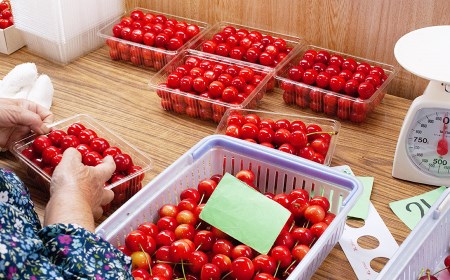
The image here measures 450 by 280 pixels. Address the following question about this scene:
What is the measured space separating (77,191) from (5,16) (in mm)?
1143

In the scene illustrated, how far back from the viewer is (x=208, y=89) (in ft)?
6.16

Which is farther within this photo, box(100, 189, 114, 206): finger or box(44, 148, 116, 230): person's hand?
box(100, 189, 114, 206): finger

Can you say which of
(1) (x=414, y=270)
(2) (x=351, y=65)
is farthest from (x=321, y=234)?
(2) (x=351, y=65)

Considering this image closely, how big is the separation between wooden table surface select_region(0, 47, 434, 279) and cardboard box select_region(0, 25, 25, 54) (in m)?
0.03

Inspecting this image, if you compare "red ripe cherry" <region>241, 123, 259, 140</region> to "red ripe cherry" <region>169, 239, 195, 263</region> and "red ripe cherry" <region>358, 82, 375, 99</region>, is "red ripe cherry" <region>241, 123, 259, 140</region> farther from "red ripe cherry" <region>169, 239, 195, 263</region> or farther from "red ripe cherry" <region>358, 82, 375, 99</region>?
"red ripe cherry" <region>169, 239, 195, 263</region>

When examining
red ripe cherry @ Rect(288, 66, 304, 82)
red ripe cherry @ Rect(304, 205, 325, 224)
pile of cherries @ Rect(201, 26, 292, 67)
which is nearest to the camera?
red ripe cherry @ Rect(304, 205, 325, 224)

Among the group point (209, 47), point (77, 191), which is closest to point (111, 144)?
point (77, 191)

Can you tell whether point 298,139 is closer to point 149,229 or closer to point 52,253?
point 149,229

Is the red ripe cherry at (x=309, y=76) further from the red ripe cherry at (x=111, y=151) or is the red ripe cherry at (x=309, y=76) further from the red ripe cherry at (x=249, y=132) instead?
the red ripe cherry at (x=111, y=151)

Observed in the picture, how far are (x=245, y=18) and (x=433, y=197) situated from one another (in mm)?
977

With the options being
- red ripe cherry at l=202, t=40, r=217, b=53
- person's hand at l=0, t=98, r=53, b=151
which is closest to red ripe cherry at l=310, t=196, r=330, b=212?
person's hand at l=0, t=98, r=53, b=151

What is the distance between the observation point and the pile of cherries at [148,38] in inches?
83.7

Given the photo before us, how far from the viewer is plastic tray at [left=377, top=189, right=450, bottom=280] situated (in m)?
1.13

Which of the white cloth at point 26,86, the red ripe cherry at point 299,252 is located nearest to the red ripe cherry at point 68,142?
the white cloth at point 26,86
